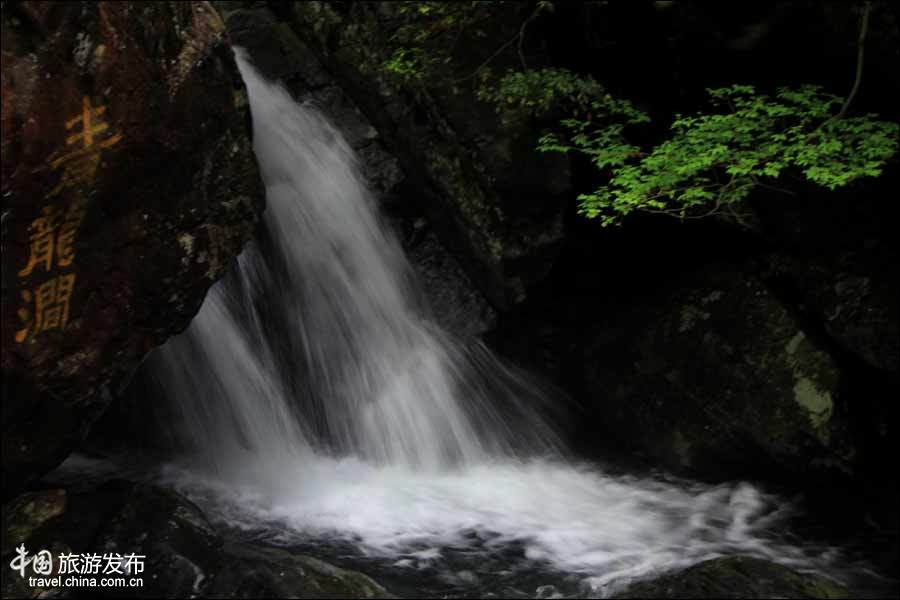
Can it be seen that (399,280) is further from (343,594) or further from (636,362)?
(343,594)

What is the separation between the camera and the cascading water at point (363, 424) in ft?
21.5

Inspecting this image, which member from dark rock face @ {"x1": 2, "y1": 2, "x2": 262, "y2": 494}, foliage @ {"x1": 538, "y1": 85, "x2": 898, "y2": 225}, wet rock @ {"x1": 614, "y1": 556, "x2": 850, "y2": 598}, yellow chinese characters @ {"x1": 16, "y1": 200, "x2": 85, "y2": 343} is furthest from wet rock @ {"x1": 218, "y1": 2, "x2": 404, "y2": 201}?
wet rock @ {"x1": 614, "y1": 556, "x2": 850, "y2": 598}

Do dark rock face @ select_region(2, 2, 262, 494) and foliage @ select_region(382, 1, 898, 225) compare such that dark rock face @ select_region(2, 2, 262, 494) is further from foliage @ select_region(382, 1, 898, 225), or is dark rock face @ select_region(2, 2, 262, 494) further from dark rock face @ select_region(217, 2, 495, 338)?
dark rock face @ select_region(217, 2, 495, 338)

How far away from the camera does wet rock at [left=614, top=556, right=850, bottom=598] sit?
505 centimetres

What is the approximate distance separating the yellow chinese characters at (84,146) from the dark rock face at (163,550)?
92.3 inches

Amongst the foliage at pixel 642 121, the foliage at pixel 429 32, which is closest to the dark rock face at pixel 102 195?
the foliage at pixel 429 32

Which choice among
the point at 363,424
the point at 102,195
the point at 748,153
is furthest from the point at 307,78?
the point at 748,153

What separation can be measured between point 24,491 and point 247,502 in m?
1.98

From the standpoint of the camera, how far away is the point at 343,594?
504 cm

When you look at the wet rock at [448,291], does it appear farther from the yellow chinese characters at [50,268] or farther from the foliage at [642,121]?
the yellow chinese characters at [50,268]

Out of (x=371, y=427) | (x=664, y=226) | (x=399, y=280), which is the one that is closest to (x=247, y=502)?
(x=371, y=427)

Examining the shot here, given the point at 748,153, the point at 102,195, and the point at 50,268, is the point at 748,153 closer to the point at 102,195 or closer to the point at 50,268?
the point at 102,195

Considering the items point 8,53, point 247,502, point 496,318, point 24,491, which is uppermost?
point 8,53

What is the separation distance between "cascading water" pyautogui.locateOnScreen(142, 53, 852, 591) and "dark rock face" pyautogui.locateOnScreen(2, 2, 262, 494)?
6.52 ft
